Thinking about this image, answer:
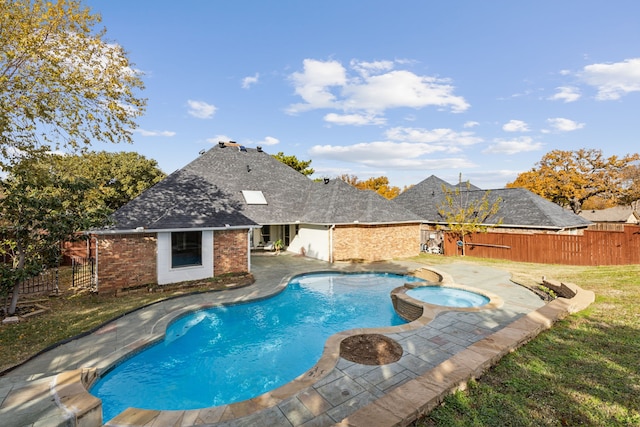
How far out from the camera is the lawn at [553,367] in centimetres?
375

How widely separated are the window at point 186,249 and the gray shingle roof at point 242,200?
28.2 inches

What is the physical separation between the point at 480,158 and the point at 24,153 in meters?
33.6

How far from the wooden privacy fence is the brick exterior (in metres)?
4.21

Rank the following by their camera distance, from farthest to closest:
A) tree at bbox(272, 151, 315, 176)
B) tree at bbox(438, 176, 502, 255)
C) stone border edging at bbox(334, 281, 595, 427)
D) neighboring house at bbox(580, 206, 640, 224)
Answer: neighboring house at bbox(580, 206, 640, 224)
tree at bbox(272, 151, 315, 176)
tree at bbox(438, 176, 502, 255)
stone border edging at bbox(334, 281, 595, 427)

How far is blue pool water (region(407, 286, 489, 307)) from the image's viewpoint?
35.2 feet

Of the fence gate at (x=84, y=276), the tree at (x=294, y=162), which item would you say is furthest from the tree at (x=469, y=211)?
the fence gate at (x=84, y=276)

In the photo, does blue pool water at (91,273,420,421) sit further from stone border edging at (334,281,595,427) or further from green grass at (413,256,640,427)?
green grass at (413,256,640,427)

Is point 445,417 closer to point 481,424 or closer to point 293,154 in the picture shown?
point 481,424

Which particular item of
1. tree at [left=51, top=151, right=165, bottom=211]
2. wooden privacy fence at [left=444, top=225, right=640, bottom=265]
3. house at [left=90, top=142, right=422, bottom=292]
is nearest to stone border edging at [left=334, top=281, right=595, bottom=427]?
house at [left=90, top=142, right=422, bottom=292]

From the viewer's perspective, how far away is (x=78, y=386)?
4883 mm

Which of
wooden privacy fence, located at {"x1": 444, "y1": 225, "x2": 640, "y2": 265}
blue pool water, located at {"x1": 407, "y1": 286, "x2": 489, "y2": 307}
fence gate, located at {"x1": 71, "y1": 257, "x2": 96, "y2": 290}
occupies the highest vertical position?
wooden privacy fence, located at {"x1": 444, "y1": 225, "x2": 640, "y2": 265}

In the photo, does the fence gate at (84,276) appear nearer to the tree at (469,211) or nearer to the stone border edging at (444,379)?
the stone border edging at (444,379)

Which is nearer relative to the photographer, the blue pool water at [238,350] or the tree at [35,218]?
the blue pool water at [238,350]

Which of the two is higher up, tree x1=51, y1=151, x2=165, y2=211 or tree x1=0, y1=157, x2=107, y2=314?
tree x1=51, y1=151, x2=165, y2=211
